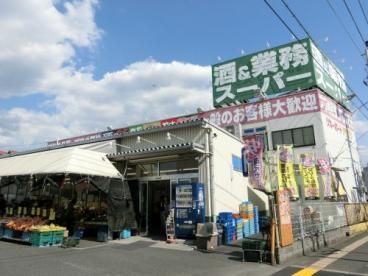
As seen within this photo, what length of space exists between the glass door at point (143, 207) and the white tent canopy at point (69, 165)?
141cm

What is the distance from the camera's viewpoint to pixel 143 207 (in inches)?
588

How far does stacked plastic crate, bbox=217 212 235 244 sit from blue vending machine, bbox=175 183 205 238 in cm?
74

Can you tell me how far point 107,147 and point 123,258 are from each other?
23.9 ft

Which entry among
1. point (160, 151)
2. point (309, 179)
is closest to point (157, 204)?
point (160, 151)

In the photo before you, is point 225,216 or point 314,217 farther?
point 225,216

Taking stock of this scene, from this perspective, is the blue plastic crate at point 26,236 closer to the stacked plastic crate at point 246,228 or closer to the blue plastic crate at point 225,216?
the blue plastic crate at point 225,216

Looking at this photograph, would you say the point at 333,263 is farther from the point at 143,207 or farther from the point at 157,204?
the point at 143,207

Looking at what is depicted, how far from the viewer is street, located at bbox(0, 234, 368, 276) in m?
7.99

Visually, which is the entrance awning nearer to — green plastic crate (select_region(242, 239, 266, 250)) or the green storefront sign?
green plastic crate (select_region(242, 239, 266, 250))

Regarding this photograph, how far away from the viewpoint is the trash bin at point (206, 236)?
11070 mm

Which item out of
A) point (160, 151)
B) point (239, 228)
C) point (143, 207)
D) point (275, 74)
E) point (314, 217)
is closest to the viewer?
point (314, 217)

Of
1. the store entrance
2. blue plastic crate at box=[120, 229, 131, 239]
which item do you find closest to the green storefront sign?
the store entrance

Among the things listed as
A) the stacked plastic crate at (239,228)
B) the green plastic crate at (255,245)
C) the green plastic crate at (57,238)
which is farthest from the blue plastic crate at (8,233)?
the green plastic crate at (255,245)

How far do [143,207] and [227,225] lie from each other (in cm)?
441
